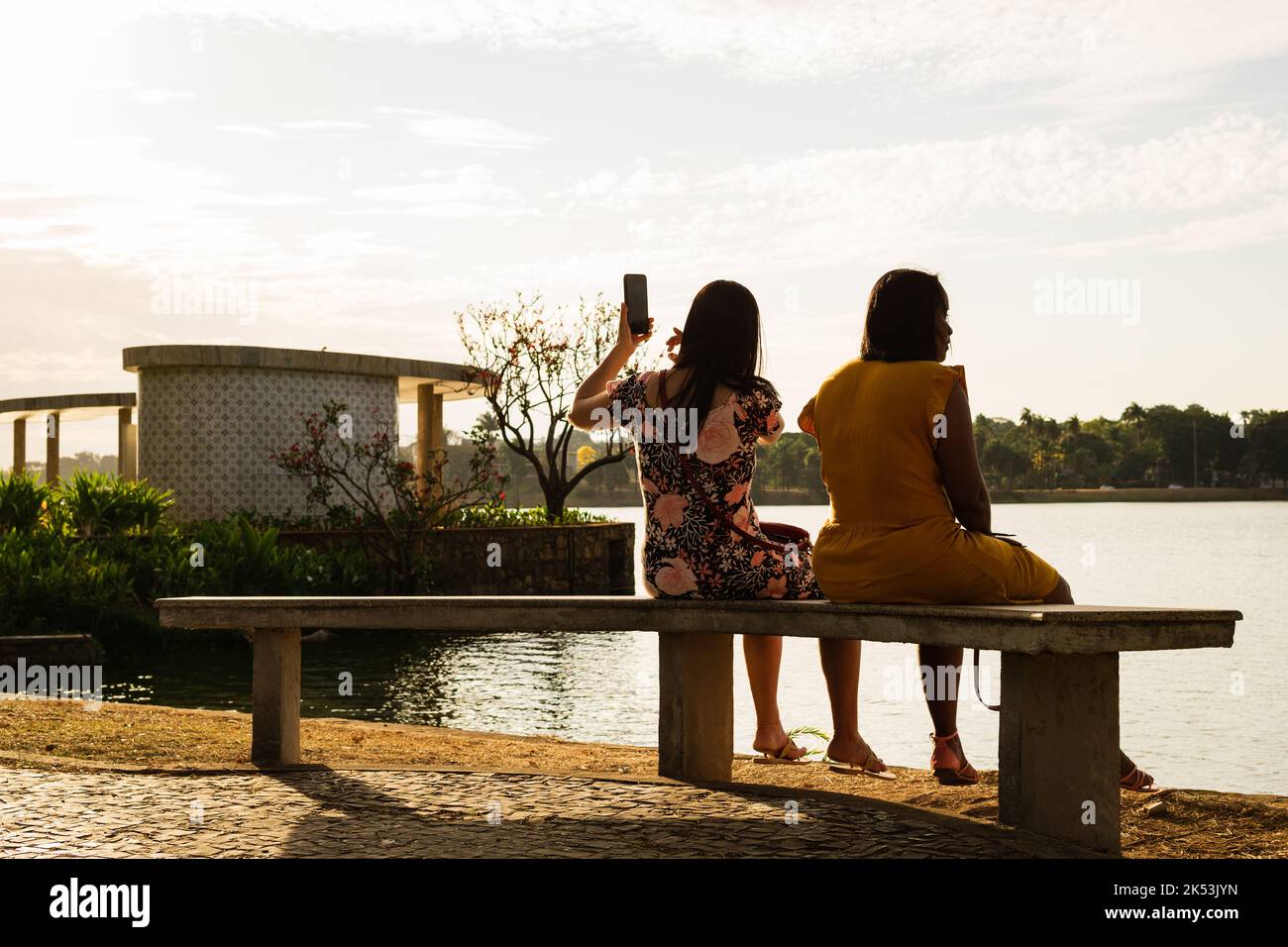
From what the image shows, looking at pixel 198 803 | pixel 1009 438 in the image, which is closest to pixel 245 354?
pixel 198 803

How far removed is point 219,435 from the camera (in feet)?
78.0

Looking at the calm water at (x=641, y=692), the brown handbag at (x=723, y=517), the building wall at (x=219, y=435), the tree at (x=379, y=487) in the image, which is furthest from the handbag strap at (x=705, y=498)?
the building wall at (x=219, y=435)

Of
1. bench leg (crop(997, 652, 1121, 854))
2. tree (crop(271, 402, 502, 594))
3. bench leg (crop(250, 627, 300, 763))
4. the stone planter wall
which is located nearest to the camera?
bench leg (crop(997, 652, 1121, 854))

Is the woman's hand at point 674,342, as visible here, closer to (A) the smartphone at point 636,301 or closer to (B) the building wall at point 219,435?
(A) the smartphone at point 636,301

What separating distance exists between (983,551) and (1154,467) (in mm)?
142560

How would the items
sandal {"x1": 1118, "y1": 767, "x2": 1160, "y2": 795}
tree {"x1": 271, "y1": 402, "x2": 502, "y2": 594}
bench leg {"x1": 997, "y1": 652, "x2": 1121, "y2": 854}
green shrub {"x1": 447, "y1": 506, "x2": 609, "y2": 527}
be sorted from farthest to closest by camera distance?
green shrub {"x1": 447, "y1": 506, "x2": 609, "y2": 527} < tree {"x1": 271, "y1": 402, "x2": 502, "y2": 594} < sandal {"x1": 1118, "y1": 767, "x2": 1160, "y2": 795} < bench leg {"x1": 997, "y1": 652, "x2": 1121, "y2": 854}

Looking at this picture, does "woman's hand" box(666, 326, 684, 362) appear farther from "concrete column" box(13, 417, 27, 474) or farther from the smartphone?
"concrete column" box(13, 417, 27, 474)

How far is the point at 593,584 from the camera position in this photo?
24.9 metres

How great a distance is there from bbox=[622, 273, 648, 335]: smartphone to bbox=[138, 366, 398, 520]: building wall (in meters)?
20.0

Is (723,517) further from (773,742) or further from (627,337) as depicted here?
(773,742)

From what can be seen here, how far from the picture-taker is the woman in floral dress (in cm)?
462

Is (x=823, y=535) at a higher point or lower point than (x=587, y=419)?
lower

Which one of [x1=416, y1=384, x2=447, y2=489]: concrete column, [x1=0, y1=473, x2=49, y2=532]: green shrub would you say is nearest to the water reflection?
[x1=0, y1=473, x2=49, y2=532]: green shrub
